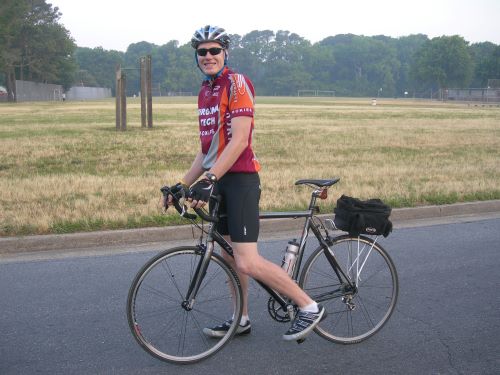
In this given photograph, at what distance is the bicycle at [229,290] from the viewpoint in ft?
Answer: 12.3

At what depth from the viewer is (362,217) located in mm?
3967

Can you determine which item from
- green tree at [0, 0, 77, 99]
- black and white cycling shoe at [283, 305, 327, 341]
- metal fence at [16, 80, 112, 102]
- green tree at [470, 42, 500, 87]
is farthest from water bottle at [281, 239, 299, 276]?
green tree at [470, 42, 500, 87]

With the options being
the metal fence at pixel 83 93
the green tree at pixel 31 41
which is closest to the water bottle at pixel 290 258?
the green tree at pixel 31 41

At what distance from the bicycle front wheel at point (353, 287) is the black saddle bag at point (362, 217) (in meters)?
0.12

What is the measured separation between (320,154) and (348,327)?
10.5 m

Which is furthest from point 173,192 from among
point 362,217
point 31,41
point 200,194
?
point 31,41

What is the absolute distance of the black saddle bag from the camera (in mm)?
3984

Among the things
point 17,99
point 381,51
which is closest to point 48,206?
point 17,99

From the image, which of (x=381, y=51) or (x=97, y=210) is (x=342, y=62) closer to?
(x=381, y=51)

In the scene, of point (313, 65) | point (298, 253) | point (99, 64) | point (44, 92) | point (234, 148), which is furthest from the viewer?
point (313, 65)

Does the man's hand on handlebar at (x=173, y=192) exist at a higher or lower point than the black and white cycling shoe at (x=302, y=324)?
higher

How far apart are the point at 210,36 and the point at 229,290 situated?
1.60 m

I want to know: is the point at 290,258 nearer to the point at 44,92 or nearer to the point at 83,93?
the point at 44,92

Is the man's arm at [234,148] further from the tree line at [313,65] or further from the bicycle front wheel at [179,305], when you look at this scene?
the tree line at [313,65]
